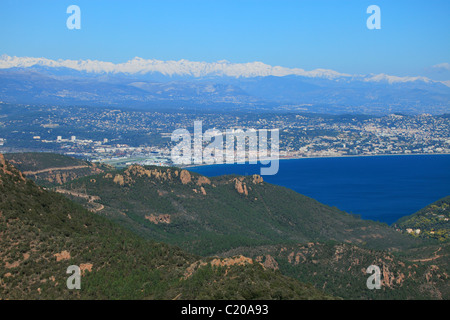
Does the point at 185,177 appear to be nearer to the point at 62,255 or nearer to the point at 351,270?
the point at 351,270

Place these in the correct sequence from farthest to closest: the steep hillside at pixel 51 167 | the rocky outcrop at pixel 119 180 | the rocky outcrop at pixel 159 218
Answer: the steep hillside at pixel 51 167, the rocky outcrop at pixel 119 180, the rocky outcrop at pixel 159 218

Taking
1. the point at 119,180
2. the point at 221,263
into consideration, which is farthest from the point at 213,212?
the point at 221,263

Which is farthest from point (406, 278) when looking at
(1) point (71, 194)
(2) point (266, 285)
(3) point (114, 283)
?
(1) point (71, 194)

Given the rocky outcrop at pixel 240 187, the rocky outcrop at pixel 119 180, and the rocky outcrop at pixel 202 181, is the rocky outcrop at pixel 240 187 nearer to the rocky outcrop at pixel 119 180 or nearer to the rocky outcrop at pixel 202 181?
the rocky outcrop at pixel 202 181

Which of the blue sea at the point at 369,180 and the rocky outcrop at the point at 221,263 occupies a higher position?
the rocky outcrop at the point at 221,263

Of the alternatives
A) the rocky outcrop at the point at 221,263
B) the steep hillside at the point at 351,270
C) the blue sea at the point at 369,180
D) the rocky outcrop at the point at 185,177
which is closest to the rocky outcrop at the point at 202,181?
the rocky outcrop at the point at 185,177
